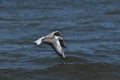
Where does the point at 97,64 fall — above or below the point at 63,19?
below

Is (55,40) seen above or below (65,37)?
below

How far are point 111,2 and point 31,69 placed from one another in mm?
11256

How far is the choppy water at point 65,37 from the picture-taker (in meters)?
11.1

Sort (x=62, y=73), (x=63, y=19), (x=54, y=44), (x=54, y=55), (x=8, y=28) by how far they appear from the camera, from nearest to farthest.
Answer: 1. (x=54, y=44)
2. (x=62, y=73)
3. (x=54, y=55)
4. (x=8, y=28)
5. (x=63, y=19)

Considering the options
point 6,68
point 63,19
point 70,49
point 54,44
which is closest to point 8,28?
point 63,19

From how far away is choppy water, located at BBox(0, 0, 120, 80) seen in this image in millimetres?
11094

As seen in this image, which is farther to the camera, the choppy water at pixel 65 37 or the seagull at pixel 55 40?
the choppy water at pixel 65 37

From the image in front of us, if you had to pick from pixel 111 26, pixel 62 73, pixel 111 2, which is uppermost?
pixel 111 2

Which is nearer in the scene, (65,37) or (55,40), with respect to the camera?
(55,40)

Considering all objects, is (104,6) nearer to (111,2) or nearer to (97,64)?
(111,2)

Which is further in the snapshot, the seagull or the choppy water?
the choppy water

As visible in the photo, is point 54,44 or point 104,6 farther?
point 104,6

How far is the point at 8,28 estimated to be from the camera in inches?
639

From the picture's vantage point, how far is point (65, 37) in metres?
15.0
